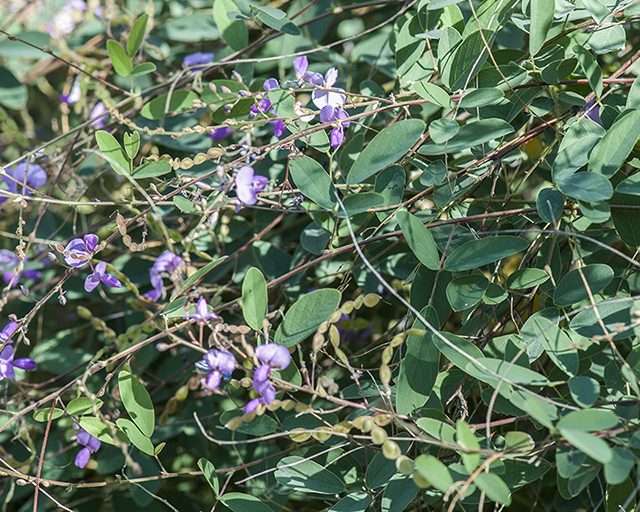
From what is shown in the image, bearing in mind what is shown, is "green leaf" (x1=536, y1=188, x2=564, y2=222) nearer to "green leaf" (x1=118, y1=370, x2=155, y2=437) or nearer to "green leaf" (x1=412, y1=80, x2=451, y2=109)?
"green leaf" (x1=412, y1=80, x2=451, y2=109)

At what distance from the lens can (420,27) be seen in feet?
2.39

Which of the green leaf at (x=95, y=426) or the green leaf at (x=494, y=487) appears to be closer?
the green leaf at (x=494, y=487)

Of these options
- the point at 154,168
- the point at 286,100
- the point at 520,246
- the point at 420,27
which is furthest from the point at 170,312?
the point at 420,27

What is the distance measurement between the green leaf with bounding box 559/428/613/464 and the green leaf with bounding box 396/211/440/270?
217 mm

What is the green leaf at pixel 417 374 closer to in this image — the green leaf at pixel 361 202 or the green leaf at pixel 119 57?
the green leaf at pixel 361 202

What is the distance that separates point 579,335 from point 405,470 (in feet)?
0.84

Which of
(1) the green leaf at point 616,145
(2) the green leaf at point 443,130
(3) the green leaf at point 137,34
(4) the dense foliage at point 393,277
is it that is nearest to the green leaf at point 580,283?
(4) the dense foliage at point 393,277

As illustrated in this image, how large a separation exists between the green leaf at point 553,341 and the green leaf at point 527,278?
41mm

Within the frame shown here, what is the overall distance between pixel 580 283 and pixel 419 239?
19 centimetres

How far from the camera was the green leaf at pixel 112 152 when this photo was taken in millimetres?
641

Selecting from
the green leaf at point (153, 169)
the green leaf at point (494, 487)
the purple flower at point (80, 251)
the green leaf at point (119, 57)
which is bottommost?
the green leaf at point (494, 487)

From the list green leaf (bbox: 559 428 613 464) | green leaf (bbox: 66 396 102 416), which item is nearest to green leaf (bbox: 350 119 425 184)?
green leaf (bbox: 559 428 613 464)

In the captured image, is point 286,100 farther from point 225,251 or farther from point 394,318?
point 394,318

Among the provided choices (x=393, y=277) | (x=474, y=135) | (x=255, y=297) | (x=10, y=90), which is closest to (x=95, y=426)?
(x=255, y=297)
